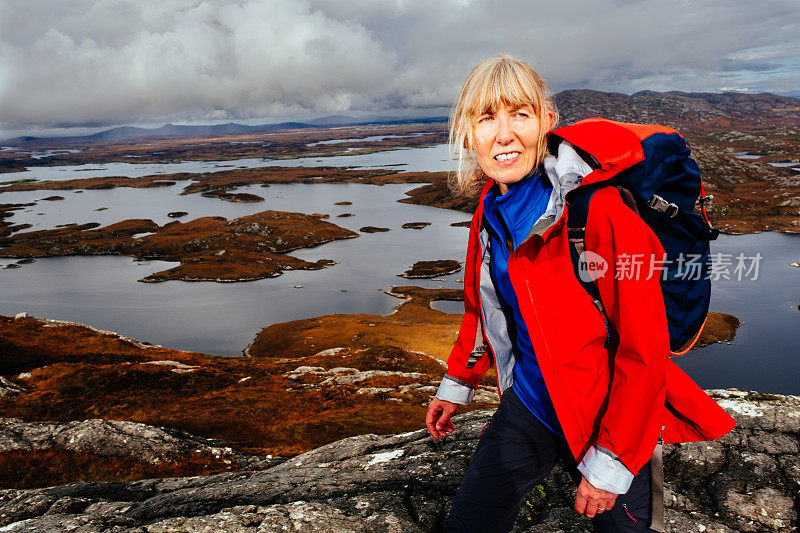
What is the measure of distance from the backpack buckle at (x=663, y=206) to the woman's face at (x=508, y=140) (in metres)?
1.19

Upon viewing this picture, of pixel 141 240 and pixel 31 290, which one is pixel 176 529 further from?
pixel 141 240

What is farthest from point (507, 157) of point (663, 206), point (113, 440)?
point (113, 440)

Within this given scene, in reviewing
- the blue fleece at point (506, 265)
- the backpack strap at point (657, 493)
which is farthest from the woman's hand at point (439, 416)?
the backpack strap at point (657, 493)

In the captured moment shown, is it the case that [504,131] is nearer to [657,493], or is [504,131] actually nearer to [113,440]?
[657,493]

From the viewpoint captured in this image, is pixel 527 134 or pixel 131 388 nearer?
pixel 527 134

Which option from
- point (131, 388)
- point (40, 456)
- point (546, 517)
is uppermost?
point (546, 517)

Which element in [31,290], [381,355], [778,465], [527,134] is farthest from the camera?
[31,290]

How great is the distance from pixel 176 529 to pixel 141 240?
196747mm

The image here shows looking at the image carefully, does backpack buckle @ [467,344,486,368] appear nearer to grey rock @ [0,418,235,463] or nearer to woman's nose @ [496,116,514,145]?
woman's nose @ [496,116,514,145]

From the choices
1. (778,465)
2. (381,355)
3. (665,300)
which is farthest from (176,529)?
(381,355)

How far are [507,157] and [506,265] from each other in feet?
3.34

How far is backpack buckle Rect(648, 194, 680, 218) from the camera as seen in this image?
319cm

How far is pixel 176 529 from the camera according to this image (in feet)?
22.2

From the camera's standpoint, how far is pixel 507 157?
4164mm
